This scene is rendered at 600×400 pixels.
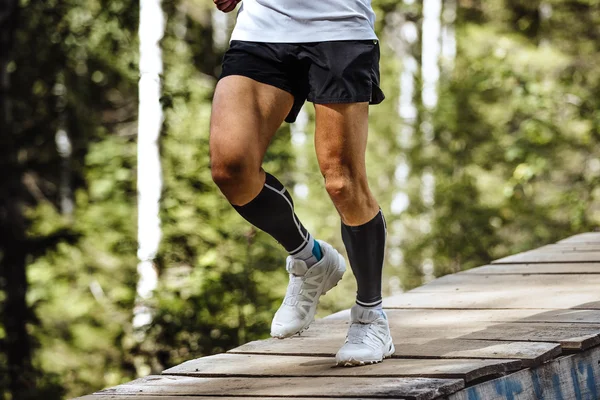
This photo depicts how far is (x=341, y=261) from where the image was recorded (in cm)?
375

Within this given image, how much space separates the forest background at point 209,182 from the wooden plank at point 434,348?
116 inches

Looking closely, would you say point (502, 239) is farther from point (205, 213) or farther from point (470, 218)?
point (205, 213)

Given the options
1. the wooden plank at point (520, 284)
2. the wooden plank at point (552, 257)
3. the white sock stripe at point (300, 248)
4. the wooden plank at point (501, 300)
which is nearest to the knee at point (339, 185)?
the white sock stripe at point (300, 248)

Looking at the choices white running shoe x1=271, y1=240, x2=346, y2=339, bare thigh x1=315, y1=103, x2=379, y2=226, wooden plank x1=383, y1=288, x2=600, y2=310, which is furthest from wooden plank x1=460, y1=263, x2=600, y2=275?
bare thigh x1=315, y1=103, x2=379, y2=226

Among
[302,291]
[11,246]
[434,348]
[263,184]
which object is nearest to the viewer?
[263,184]

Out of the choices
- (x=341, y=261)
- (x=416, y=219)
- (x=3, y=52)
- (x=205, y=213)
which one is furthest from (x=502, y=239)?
(x=341, y=261)

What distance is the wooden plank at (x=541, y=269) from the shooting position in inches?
204

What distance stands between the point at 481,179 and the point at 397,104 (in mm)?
3099

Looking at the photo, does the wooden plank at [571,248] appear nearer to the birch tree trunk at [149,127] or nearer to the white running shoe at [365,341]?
the white running shoe at [365,341]

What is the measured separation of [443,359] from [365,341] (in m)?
0.27

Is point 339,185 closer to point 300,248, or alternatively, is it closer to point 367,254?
point 367,254

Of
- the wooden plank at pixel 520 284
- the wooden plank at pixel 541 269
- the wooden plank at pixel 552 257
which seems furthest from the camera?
the wooden plank at pixel 552 257

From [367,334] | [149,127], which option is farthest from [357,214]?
[149,127]

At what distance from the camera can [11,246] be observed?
9320 mm
